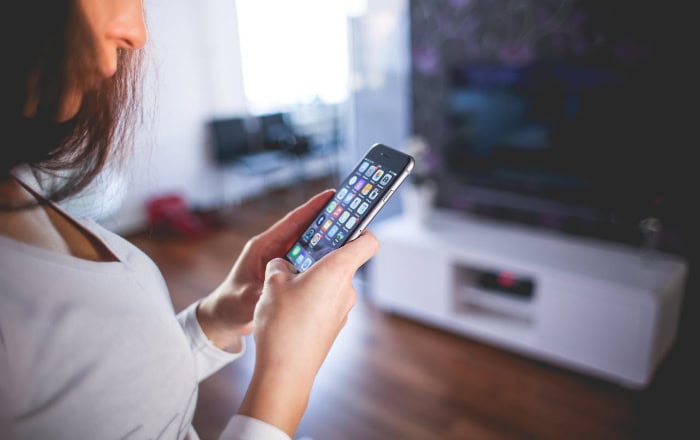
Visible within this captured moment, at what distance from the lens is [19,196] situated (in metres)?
0.45

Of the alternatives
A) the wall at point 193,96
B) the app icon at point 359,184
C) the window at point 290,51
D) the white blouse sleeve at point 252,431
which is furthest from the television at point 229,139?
the white blouse sleeve at point 252,431

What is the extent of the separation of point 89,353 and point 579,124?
1.89 metres

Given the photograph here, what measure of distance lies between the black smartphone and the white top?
0.20 metres

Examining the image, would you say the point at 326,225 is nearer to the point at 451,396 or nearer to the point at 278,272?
the point at 278,272

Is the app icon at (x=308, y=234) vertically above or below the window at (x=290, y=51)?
below

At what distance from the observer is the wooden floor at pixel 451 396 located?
154 cm

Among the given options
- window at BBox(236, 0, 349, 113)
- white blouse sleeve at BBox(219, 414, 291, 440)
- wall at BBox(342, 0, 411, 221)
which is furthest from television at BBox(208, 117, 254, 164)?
white blouse sleeve at BBox(219, 414, 291, 440)

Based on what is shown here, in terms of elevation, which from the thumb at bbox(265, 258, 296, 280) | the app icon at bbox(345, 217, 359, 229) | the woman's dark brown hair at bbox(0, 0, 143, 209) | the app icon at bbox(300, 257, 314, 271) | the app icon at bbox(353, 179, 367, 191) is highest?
the woman's dark brown hair at bbox(0, 0, 143, 209)

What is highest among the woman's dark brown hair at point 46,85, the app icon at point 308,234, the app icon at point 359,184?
the woman's dark brown hair at point 46,85

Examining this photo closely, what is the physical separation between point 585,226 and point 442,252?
64 cm

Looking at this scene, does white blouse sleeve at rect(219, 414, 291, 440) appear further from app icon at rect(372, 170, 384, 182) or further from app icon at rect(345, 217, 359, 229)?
app icon at rect(372, 170, 384, 182)

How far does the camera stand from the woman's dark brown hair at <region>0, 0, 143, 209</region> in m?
0.32

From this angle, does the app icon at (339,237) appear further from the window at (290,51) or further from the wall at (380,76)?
the window at (290,51)

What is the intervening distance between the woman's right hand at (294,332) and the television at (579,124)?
1662 mm
